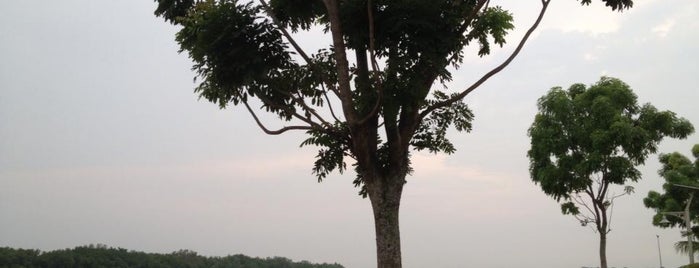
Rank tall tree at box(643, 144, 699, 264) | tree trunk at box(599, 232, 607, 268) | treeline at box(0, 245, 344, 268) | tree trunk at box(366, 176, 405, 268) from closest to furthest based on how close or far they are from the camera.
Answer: tree trunk at box(366, 176, 405, 268) < tree trunk at box(599, 232, 607, 268) < tall tree at box(643, 144, 699, 264) < treeline at box(0, 245, 344, 268)

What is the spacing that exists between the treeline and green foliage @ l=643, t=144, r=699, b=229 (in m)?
68.1

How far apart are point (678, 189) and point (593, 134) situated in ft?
50.8

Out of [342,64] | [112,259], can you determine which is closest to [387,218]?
[342,64]

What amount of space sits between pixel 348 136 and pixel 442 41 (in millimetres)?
2881

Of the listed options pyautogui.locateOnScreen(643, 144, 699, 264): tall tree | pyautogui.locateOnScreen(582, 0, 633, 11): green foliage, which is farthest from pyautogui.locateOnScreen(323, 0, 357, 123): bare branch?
pyautogui.locateOnScreen(643, 144, 699, 264): tall tree

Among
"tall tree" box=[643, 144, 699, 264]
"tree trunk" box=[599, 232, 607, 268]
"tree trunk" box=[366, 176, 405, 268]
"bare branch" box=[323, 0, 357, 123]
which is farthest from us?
"tall tree" box=[643, 144, 699, 264]

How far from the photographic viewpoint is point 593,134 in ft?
87.6

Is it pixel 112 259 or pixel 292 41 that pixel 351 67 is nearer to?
pixel 292 41

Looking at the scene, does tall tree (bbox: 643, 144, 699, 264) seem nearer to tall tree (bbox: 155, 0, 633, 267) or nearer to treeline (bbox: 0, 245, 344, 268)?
tall tree (bbox: 155, 0, 633, 267)

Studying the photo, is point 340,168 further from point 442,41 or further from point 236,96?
point 442,41

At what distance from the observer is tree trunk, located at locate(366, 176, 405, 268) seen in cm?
1278

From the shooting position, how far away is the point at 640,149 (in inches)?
1046

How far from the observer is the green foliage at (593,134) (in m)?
26.5

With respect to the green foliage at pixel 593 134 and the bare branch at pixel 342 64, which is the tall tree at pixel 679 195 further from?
the bare branch at pixel 342 64
